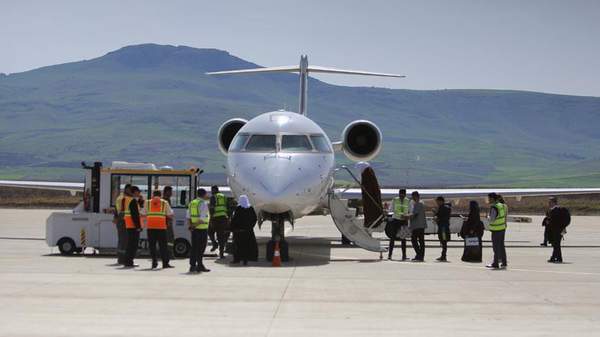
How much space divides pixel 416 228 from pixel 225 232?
14.2 ft

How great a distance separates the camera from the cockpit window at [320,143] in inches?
880

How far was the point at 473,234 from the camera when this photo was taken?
22.2 metres

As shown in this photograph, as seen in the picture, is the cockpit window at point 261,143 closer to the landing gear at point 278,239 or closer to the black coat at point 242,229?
the landing gear at point 278,239

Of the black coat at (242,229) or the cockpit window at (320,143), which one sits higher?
the cockpit window at (320,143)

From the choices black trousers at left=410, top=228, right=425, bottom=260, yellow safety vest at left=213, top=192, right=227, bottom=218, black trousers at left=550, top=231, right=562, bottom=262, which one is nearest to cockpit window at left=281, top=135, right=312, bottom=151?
yellow safety vest at left=213, top=192, right=227, bottom=218

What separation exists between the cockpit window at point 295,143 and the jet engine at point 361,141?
5.67 metres

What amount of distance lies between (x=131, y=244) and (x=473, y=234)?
303 inches

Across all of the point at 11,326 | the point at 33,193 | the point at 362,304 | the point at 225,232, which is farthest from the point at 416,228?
the point at 33,193

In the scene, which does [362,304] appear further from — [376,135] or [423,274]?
[376,135]

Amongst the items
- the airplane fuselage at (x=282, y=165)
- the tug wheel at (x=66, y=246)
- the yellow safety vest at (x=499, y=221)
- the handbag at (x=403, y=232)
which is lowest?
the tug wheel at (x=66, y=246)

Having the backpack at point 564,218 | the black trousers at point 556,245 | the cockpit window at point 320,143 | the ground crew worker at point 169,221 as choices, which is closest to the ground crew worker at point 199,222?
the ground crew worker at point 169,221

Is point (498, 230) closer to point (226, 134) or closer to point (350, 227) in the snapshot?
point (350, 227)

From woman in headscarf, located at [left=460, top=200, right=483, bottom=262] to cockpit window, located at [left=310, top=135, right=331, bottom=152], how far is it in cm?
350

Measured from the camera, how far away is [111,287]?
15.1 m
